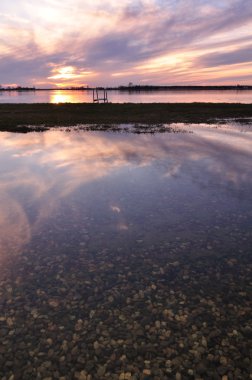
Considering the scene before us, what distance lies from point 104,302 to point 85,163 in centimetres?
1911

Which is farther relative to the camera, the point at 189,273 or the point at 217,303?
the point at 189,273

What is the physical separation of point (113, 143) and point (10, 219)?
23.1 metres

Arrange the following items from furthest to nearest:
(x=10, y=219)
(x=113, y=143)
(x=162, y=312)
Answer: (x=113, y=143) → (x=10, y=219) → (x=162, y=312)

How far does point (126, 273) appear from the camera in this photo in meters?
12.0

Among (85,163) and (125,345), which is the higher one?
(85,163)

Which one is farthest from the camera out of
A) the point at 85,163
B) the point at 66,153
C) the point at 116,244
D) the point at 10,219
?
the point at 66,153

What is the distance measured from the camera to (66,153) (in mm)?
33125

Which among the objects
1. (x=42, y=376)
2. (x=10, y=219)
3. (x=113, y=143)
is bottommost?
(x=42, y=376)

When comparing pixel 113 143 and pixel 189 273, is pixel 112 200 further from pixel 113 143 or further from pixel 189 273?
pixel 113 143

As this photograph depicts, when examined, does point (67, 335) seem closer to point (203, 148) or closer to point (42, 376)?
point (42, 376)

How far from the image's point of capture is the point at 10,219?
54.2 feet

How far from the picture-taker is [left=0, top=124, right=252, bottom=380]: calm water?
27.6 feet

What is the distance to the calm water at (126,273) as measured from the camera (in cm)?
840

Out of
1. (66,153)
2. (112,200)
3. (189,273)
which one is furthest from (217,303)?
(66,153)
